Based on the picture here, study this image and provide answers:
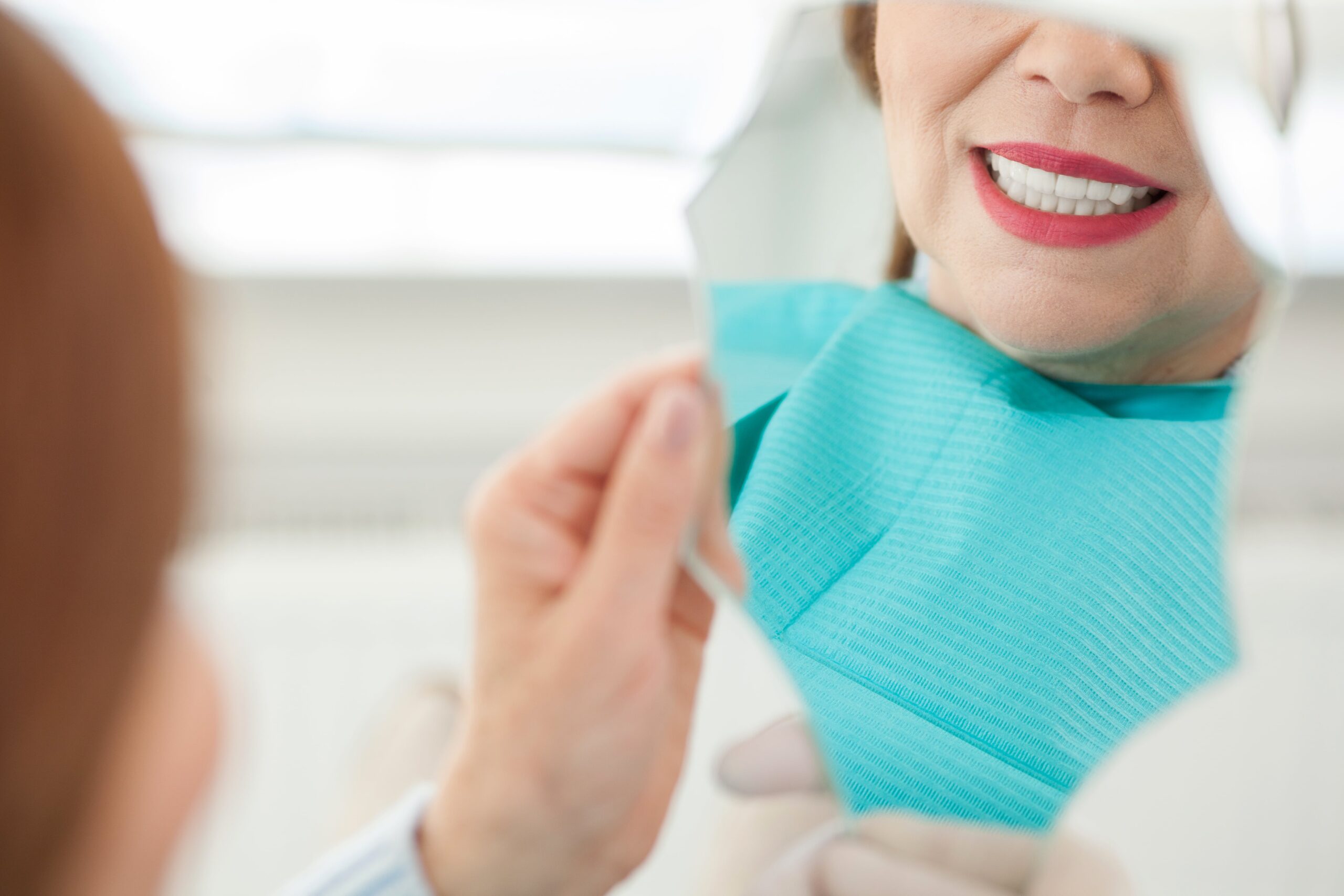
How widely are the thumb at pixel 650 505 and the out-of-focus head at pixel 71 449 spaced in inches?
4.9

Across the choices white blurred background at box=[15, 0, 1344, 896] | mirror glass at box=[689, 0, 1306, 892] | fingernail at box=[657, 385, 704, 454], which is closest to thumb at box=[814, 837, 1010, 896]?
mirror glass at box=[689, 0, 1306, 892]

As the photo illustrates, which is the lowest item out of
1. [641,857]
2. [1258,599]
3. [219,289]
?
[219,289]

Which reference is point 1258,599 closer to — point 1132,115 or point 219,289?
point 1132,115

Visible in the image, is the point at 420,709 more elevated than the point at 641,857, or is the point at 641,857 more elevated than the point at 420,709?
the point at 641,857

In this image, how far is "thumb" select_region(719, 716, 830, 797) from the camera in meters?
0.40

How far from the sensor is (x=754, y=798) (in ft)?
1.40

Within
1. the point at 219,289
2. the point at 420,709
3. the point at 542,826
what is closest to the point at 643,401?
the point at 542,826

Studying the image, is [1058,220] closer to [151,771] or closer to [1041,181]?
[1041,181]

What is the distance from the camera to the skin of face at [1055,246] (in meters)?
0.31

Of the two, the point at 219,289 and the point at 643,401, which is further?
the point at 219,289

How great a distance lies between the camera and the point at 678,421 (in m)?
0.36

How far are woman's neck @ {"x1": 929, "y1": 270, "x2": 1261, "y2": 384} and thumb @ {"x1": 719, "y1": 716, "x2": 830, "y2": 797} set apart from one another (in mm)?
141

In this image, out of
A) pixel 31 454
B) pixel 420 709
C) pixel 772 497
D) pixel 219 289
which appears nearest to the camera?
pixel 31 454

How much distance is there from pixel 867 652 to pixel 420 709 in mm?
432
